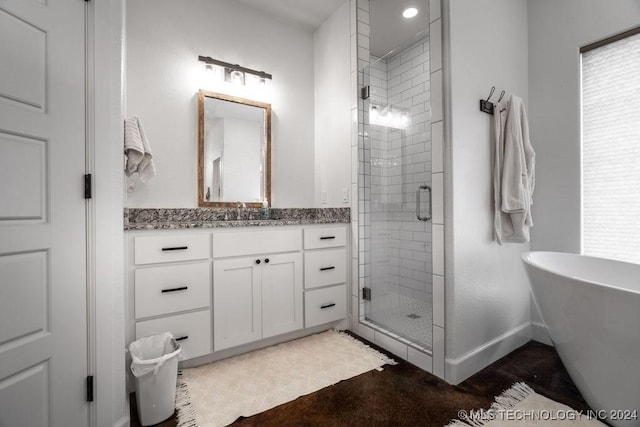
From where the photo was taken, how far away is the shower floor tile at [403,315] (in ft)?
6.91

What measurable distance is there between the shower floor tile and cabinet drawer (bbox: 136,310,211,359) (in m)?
1.24

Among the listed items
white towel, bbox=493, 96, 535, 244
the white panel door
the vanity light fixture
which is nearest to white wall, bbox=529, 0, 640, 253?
white towel, bbox=493, 96, 535, 244

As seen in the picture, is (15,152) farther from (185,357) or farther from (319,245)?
(319,245)

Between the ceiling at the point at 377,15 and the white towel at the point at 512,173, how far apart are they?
96 cm

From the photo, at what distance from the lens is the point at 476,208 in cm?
184

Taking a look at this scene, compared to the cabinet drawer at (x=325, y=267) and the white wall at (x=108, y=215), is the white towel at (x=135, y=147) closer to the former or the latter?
the white wall at (x=108, y=215)

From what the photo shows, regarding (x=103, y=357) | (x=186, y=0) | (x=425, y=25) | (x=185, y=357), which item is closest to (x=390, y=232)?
(x=425, y=25)

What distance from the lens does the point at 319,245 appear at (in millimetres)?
2258

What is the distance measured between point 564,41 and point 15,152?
316 cm

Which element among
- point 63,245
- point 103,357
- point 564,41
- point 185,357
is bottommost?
point 185,357

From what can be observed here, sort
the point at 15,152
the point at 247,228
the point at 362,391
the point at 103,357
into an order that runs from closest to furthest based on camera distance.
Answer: the point at 15,152, the point at 103,357, the point at 362,391, the point at 247,228

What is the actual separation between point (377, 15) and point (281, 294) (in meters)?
2.40

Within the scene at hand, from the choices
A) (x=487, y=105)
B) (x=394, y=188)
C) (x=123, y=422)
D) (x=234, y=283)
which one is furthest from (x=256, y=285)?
(x=487, y=105)

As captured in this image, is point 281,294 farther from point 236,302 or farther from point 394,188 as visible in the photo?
point 394,188
